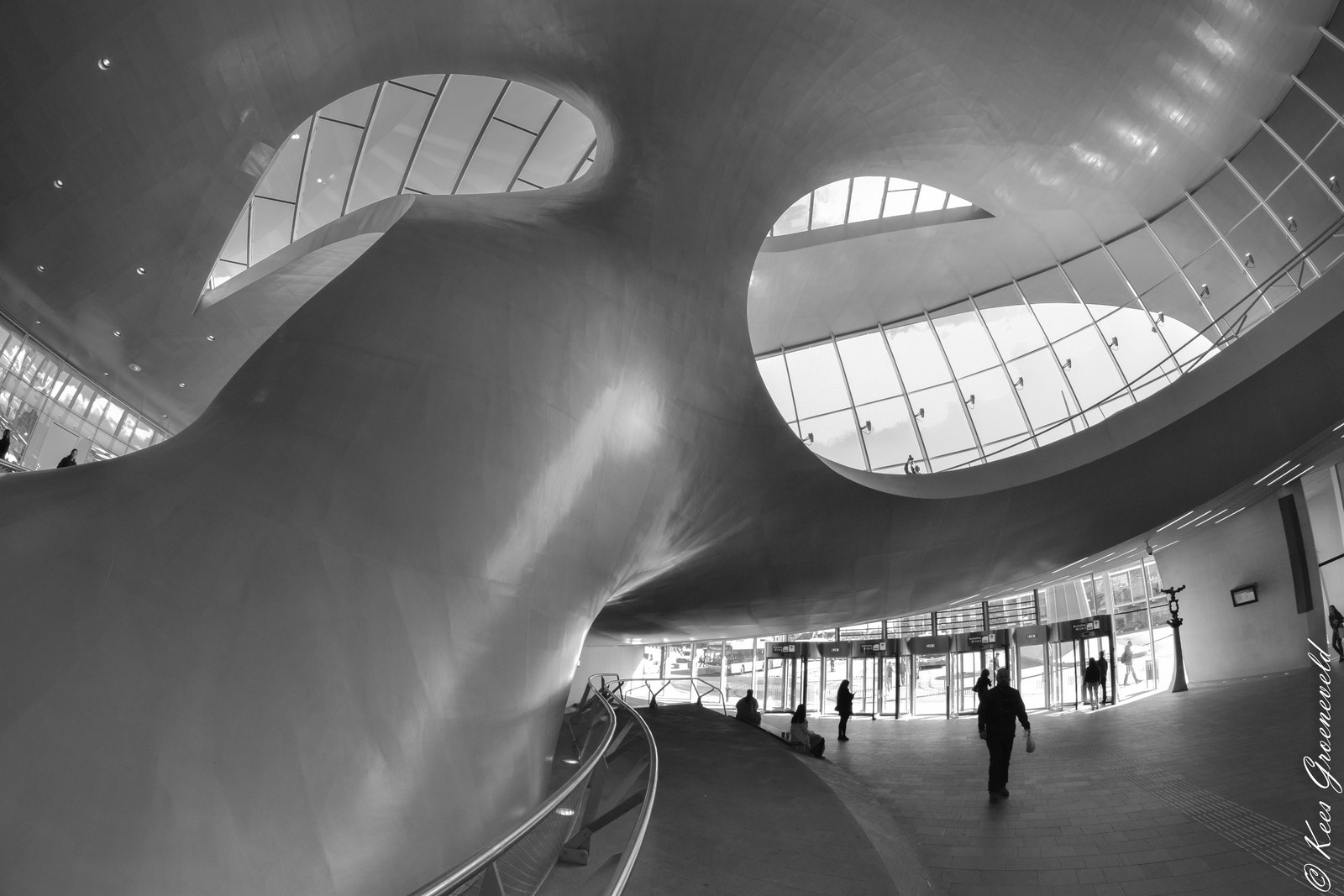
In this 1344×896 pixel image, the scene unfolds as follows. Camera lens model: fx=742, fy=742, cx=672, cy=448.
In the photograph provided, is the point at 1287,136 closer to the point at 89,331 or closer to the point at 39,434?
the point at 89,331

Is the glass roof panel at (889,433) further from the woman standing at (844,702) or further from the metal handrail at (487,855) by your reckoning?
the metal handrail at (487,855)

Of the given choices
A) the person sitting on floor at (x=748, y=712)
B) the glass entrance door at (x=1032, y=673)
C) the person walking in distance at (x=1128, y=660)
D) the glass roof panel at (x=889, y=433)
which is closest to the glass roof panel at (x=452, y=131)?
the person sitting on floor at (x=748, y=712)

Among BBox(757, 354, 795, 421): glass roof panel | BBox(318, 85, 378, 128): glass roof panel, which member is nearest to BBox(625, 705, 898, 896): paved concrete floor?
BBox(318, 85, 378, 128): glass roof panel

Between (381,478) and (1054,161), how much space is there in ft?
51.1

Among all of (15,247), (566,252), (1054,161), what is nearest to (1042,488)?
(1054,161)

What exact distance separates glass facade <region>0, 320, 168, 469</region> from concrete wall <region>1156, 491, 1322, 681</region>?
29.6 metres

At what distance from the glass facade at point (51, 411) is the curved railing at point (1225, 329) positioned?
2219cm

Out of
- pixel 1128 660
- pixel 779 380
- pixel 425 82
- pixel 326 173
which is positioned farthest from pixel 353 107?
pixel 1128 660

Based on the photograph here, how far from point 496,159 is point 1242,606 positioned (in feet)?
75.8

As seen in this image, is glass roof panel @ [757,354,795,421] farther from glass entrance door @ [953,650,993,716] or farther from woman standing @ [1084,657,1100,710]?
woman standing @ [1084,657,1100,710]

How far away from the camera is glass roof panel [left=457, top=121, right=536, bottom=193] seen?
1836cm

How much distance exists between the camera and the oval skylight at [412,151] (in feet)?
56.4

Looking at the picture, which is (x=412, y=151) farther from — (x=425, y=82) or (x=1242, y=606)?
(x=1242, y=606)

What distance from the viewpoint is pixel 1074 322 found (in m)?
23.1
